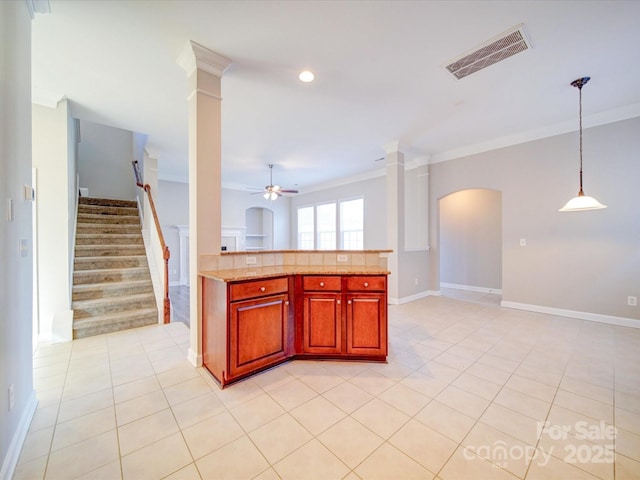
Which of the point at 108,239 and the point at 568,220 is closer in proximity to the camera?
the point at 568,220

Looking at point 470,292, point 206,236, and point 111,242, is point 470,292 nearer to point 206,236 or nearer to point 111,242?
point 206,236

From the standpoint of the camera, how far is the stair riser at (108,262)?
393 centimetres

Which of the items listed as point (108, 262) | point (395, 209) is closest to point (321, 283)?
point (395, 209)

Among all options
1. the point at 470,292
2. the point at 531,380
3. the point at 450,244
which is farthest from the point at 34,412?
the point at 450,244

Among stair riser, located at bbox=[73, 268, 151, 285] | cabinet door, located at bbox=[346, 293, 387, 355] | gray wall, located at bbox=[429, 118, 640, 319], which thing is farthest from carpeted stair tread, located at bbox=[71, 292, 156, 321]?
gray wall, located at bbox=[429, 118, 640, 319]

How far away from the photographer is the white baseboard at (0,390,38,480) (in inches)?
51.2

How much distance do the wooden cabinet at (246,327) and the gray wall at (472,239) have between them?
5620 mm

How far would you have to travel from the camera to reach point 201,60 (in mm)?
2428

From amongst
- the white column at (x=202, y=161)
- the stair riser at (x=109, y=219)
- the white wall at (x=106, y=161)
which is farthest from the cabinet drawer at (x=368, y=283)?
the white wall at (x=106, y=161)

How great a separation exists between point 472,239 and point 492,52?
4941 millimetres

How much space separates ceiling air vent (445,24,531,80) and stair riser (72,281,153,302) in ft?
16.2

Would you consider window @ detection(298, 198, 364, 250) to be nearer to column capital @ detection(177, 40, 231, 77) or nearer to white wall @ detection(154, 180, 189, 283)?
white wall @ detection(154, 180, 189, 283)

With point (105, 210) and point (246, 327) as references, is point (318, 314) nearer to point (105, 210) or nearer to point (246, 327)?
point (246, 327)

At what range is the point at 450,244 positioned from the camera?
6.92 meters
